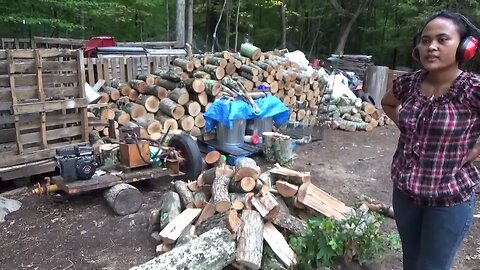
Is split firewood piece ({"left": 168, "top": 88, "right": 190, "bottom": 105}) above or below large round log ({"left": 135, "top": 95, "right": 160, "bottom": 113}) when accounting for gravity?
above

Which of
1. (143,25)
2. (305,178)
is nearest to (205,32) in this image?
(143,25)

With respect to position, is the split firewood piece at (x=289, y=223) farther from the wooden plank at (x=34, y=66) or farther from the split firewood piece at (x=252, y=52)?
the split firewood piece at (x=252, y=52)

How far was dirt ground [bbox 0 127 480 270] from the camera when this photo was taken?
3490 millimetres

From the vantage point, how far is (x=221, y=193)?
12.3ft

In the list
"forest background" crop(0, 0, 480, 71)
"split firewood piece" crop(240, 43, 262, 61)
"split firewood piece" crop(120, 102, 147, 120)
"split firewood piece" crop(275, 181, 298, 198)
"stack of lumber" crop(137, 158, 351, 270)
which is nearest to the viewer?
"stack of lumber" crop(137, 158, 351, 270)

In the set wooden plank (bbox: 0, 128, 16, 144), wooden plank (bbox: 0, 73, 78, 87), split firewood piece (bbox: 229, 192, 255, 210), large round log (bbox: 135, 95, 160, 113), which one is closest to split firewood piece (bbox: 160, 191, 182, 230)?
split firewood piece (bbox: 229, 192, 255, 210)

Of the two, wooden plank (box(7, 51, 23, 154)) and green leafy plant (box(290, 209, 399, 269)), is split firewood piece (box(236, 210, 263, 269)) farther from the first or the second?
wooden plank (box(7, 51, 23, 154))

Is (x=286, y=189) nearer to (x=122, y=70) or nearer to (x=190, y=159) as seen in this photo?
(x=190, y=159)

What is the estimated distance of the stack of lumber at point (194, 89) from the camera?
22.2ft

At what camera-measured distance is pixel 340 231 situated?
2939mm

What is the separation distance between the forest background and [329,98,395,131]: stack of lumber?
5.08 metres

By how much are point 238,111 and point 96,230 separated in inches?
105

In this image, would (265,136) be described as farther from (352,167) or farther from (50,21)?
(50,21)

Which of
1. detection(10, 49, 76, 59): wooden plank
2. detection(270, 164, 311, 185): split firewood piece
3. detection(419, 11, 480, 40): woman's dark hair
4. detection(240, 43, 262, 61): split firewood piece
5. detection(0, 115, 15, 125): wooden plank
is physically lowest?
detection(270, 164, 311, 185): split firewood piece
